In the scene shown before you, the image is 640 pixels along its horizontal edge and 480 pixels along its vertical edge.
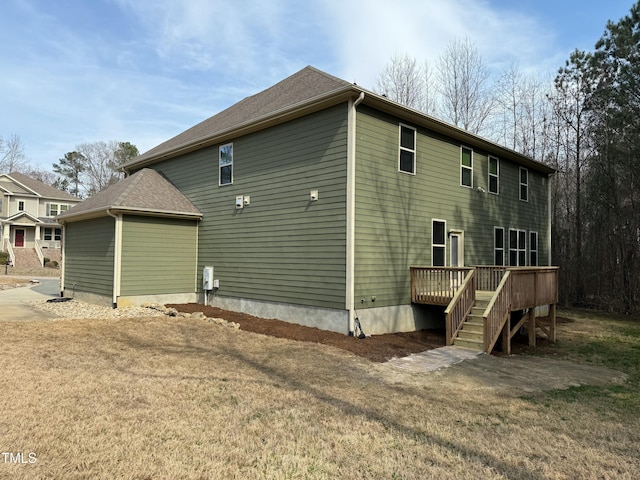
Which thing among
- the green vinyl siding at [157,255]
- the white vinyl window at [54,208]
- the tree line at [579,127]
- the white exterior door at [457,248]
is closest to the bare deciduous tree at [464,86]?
the tree line at [579,127]

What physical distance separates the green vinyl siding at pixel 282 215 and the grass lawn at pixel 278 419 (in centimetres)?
266

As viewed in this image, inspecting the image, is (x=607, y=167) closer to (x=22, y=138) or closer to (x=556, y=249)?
(x=556, y=249)

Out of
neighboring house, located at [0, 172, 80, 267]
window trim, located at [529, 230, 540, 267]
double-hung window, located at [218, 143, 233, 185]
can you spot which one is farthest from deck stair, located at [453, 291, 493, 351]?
neighboring house, located at [0, 172, 80, 267]

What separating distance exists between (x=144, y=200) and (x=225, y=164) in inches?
101

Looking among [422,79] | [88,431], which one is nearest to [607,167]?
[422,79]

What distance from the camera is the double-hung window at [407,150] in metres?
10.5

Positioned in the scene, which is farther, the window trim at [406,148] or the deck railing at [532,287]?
the window trim at [406,148]

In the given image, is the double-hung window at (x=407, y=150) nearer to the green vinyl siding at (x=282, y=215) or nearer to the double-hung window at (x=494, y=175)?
the green vinyl siding at (x=282, y=215)

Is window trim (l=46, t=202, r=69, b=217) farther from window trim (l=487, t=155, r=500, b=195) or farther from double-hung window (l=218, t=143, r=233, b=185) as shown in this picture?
window trim (l=487, t=155, r=500, b=195)

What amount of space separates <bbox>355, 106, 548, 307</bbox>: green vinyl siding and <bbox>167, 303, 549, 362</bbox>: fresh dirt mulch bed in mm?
891

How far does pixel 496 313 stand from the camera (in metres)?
9.02

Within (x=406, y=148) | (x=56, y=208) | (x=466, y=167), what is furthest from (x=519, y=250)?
(x=56, y=208)

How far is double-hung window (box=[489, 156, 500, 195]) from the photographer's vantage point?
45.0ft

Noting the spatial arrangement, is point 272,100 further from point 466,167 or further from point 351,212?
point 466,167
